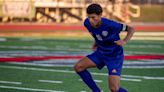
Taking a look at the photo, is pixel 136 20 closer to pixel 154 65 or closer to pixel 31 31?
pixel 31 31

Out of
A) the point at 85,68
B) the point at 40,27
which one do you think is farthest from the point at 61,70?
the point at 40,27

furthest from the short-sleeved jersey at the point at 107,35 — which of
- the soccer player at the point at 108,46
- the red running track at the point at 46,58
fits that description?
the red running track at the point at 46,58

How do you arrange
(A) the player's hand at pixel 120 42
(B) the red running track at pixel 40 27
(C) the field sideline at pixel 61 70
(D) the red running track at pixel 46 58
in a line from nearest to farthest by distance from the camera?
(A) the player's hand at pixel 120 42
(C) the field sideline at pixel 61 70
(D) the red running track at pixel 46 58
(B) the red running track at pixel 40 27

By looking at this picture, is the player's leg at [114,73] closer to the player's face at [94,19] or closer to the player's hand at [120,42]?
the player's hand at [120,42]

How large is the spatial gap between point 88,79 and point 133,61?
5.93 metres

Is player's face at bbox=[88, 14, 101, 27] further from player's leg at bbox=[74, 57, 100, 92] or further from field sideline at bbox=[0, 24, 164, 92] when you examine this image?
field sideline at bbox=[0, 24, 164, 92]

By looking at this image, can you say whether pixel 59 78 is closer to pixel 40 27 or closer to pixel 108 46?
pixel 108 46

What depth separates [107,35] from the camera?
26.4ft

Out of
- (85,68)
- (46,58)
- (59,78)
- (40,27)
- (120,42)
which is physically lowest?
(40,27)

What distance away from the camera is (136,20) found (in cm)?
3559

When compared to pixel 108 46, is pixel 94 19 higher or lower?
higher

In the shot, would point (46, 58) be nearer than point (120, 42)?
No

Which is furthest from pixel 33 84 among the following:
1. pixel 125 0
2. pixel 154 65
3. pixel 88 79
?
pixel 125 0

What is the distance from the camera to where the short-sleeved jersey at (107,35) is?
26.3ft
